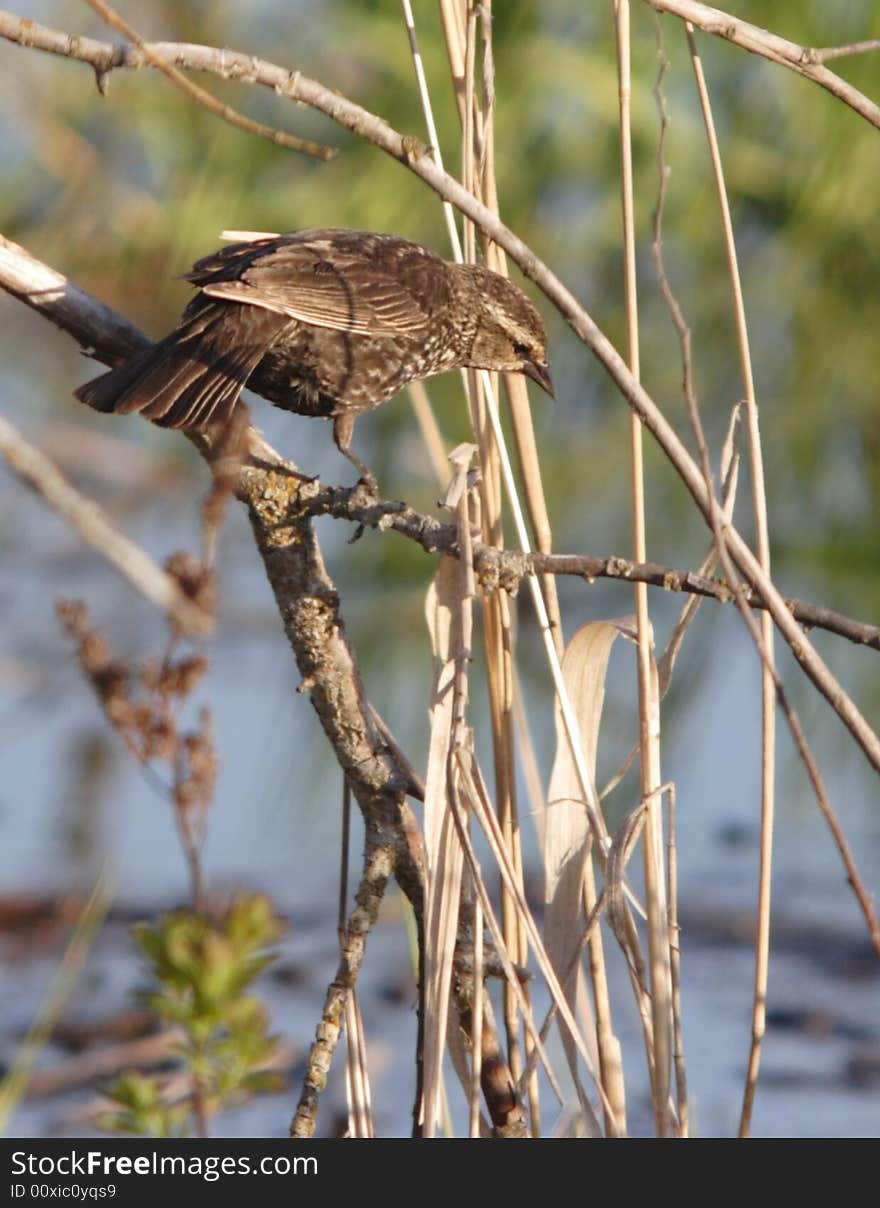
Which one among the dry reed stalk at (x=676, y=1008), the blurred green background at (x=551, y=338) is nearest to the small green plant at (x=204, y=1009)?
the dry reed stalk at (x=676, y=1008)

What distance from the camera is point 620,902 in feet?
6.24

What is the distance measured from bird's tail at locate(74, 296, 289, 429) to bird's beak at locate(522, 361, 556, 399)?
25.8 inches

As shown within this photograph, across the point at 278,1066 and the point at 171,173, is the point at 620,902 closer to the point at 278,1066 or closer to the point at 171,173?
the point at 278,1066

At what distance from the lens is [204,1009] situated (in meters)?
2.09

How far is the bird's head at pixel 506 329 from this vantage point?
2650 mm

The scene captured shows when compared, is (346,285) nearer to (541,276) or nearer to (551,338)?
(541,276)

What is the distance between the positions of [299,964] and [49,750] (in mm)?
1383

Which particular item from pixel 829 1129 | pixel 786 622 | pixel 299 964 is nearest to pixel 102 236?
pixel 299 964

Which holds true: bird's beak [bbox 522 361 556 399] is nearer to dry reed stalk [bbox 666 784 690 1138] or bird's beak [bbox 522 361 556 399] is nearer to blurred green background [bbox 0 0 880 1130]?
blurred green background [bbox 0 0 880 1130]

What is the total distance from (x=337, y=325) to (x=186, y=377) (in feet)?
1.60

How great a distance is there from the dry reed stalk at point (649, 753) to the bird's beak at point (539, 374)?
98 centimetres

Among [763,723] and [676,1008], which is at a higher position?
[763,723]

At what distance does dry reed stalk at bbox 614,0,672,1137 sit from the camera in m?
1.86

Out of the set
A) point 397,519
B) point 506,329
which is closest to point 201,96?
point 397,519
